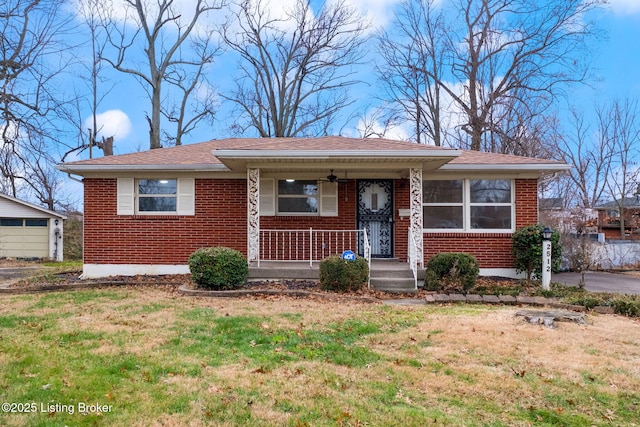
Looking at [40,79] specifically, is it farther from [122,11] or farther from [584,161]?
[584,161]

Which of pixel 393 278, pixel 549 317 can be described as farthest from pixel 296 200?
pixel 549 317

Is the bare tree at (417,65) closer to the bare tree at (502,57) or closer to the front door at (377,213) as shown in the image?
the bare tree at (502,57)

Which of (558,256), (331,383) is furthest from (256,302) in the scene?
(558,256)

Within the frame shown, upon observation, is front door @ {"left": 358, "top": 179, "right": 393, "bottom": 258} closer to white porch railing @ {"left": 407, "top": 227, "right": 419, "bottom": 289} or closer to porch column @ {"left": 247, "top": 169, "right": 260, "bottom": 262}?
white porch railing @ {"left": 407, "top": 227, "right": 419, "bottom": 289}

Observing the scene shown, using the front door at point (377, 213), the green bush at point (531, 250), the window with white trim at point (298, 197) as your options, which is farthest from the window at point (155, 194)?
the green bush at point (531, 250)

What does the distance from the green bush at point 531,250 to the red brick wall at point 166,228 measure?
6520 mm

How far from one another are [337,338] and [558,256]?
669 cm

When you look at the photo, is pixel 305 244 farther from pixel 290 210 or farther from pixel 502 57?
pixel 502 57

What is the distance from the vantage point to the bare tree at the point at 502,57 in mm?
18578

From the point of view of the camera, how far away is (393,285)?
26.9ft

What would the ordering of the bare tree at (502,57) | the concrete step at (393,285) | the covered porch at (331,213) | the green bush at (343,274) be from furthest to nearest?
the bare tree at (502,57) → the covered porch at (331,213) → the concrete step at (393,285) → the green bush at (343,274)

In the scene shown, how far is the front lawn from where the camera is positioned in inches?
114

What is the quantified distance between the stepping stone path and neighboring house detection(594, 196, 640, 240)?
49.6 ft

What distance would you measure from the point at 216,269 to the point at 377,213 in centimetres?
436
